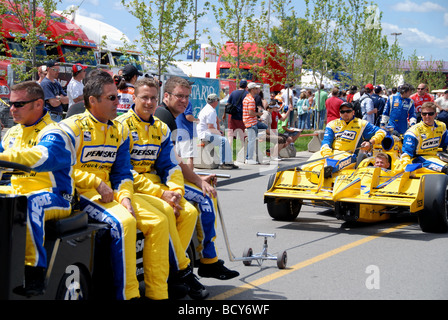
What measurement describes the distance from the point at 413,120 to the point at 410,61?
63279 mm

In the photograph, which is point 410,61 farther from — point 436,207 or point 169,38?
point 436,207

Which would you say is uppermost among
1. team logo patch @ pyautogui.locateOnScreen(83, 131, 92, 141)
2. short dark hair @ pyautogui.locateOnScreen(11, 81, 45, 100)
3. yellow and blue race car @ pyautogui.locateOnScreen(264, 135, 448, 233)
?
short dark hair @ pyautogui.locateOnScreen(11, 81, 45, 100)

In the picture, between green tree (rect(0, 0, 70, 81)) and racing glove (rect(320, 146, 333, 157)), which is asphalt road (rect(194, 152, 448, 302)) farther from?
green tree (rect(0, 0, 70, 81))

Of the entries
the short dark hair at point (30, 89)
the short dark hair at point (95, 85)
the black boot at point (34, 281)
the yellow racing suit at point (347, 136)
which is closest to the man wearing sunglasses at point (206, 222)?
the short dark hair at point (95, 85)

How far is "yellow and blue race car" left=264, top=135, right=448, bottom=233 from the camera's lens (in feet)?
27.9

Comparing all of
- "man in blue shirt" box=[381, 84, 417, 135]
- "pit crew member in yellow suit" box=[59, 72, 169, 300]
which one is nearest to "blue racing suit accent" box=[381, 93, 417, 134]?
"man in blue shirt" box=[381, 84, 417, 135]

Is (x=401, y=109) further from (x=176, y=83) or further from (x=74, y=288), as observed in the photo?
(x=74, y=288)

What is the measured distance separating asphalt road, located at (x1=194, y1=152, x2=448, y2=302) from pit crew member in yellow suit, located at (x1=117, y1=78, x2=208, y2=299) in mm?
621

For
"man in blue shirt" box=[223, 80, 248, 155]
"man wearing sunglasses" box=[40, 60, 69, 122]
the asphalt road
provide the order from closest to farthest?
the asphalt road < "man wearing sunglasses" box=[40, 60, 69, 122] < "man in blue shirt" box=[223, 80, 248, 155]

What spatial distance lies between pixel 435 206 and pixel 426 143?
1.79 meters

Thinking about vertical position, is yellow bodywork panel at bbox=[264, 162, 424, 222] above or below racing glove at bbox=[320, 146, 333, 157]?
below

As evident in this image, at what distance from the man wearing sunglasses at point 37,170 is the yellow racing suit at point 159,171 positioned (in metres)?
0.90

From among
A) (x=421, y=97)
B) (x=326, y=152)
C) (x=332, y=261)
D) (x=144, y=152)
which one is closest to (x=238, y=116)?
(x=421, y=97)

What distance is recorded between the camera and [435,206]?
331 inches
